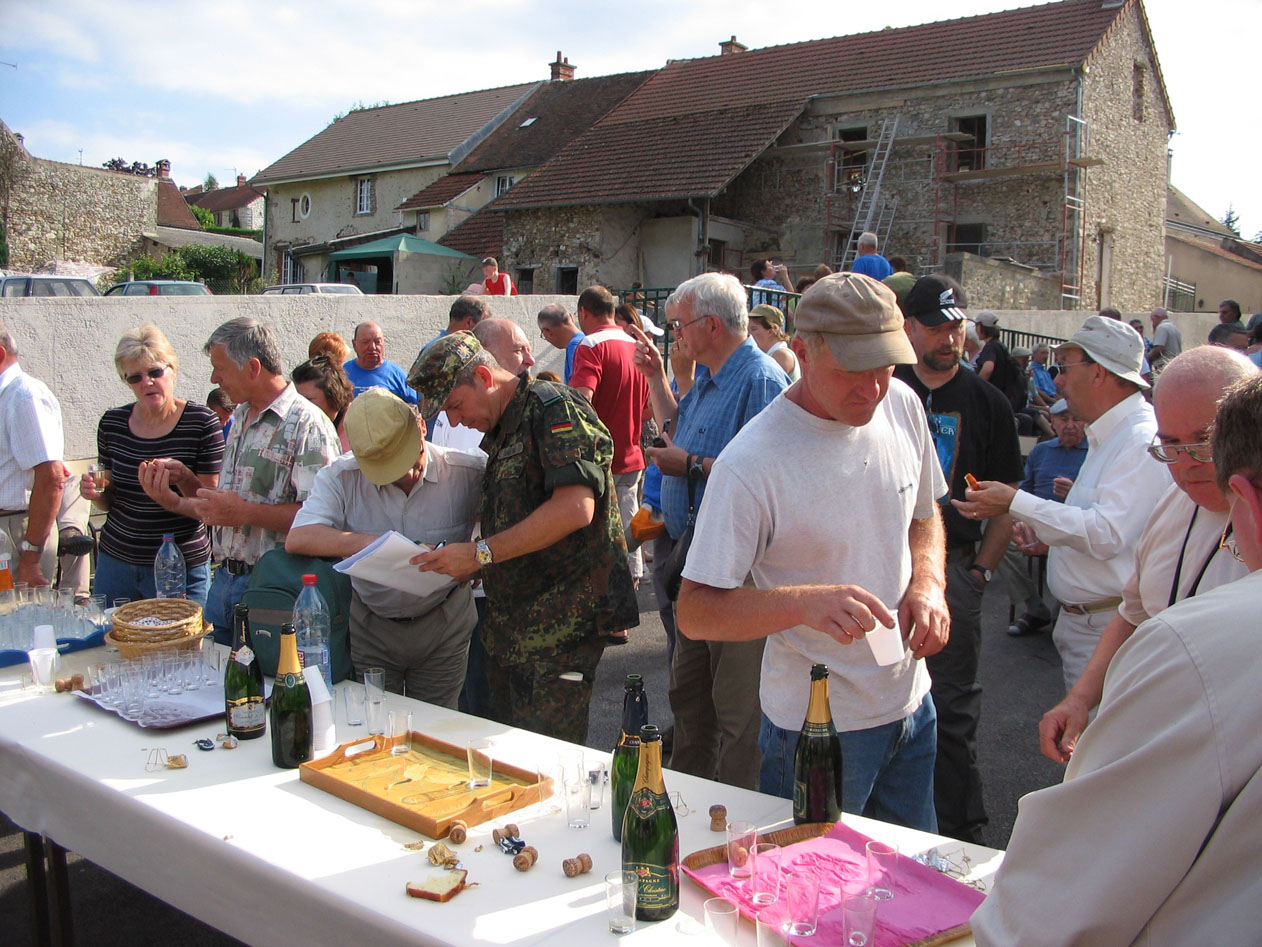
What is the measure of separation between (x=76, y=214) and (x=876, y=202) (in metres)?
26.0

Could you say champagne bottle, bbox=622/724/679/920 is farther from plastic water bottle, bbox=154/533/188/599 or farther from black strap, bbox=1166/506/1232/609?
plastic water bottle, bbox=154/533/188/599

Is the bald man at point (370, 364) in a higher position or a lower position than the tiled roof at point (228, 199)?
lower

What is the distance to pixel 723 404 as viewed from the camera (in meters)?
3.83

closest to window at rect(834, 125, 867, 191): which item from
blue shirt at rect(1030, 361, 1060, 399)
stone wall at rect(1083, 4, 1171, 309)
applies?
stone wall at rect(1083, 4, 1171, 309)

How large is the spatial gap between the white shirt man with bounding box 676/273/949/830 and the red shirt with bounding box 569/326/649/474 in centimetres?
392

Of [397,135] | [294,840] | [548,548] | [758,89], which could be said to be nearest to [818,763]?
[294,840]

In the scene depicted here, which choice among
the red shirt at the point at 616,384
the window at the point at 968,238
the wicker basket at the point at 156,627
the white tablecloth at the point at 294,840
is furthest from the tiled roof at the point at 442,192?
the white tablecloth at the point at 294,840

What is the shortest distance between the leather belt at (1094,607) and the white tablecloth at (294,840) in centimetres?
158

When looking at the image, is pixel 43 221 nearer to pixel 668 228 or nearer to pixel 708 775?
pixel 668 228

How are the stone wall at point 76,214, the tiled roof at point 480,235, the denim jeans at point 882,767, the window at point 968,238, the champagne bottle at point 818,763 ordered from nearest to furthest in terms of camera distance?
the champagne bottle at point 818,763, the denim jeans at point 882,767, the window at point 968,238, the tiled roof at point 480,235, the stone wall at point 76,214

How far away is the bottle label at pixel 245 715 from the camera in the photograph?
2758 mm

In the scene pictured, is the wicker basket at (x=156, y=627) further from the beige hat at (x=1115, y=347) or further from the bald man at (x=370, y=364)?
the bald man at (x=370, y=364)

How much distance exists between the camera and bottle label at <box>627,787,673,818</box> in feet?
6.02

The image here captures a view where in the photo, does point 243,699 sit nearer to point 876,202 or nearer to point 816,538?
point 816,538
